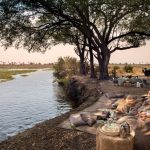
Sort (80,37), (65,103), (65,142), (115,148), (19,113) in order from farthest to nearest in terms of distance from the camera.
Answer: (80,37) < (65,103) < (19,113) < (65,142) < (115,148)

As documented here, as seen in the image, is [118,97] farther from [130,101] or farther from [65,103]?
[65,103]

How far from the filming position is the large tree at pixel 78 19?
35.0 m

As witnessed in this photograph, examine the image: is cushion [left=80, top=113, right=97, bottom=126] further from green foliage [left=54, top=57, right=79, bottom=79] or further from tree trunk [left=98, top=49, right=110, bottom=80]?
green foliage [left=54, top=57, right=79, bottom=79]

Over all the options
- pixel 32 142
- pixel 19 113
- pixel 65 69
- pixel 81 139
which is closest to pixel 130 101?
pixel 81 139

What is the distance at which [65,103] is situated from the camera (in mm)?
36031

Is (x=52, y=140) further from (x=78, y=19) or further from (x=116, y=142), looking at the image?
(x=78, y=19)

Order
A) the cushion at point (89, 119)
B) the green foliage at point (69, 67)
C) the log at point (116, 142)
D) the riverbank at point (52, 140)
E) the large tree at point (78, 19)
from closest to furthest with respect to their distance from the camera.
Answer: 1. the log at point (116, 142)
2. the riverbank at point (52, 140)
3. the cushion at point (89, 119)
4. the large tree at point (78, 19)
5. the green foliage at point (69, 67)

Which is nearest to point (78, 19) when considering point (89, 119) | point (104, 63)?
point (104, 63)

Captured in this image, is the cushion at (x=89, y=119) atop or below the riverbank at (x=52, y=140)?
atop

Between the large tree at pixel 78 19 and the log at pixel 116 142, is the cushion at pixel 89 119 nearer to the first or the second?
the log at pixel 116 142

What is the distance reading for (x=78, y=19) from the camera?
38.0m

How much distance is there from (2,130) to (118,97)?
24.9 ft

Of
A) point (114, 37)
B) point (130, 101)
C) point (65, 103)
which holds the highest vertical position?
point (114, 37)

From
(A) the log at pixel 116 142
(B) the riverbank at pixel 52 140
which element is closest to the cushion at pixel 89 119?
(B) the riverbank at pixel 52 140
